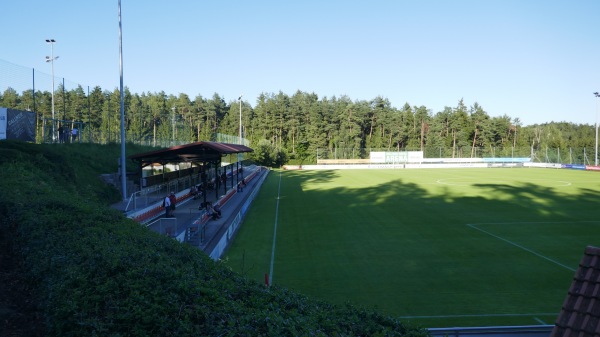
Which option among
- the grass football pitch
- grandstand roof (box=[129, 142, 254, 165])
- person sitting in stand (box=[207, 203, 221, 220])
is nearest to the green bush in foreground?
the grass football pitch

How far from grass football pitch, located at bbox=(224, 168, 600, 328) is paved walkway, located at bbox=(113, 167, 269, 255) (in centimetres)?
99

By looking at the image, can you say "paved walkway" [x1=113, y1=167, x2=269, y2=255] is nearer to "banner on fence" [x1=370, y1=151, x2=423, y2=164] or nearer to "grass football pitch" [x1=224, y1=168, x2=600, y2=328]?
"grass football pitch" [x1=224, y1=168, x2=600, y2=328]

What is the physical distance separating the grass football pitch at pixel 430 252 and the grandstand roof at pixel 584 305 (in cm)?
461

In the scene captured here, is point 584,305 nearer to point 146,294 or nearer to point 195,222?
point 146,294

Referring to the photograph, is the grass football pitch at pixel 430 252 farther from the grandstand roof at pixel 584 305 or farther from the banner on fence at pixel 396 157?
the banner on fence at pixel 396 157

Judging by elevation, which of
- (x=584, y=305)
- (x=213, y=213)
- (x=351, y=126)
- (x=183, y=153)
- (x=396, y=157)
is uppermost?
(x=351, y=126)

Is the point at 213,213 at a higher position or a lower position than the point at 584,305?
lower

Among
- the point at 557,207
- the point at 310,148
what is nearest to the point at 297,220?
the point at 557,207

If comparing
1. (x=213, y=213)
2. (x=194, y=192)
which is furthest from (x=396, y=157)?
(x=213, y=213)

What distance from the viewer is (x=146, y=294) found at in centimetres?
470

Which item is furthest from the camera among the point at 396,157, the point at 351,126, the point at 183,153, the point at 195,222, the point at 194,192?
the point at 351,126

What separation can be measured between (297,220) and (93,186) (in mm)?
10555

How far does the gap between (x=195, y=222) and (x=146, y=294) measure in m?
13.7

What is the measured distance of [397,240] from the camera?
63.2 feet
